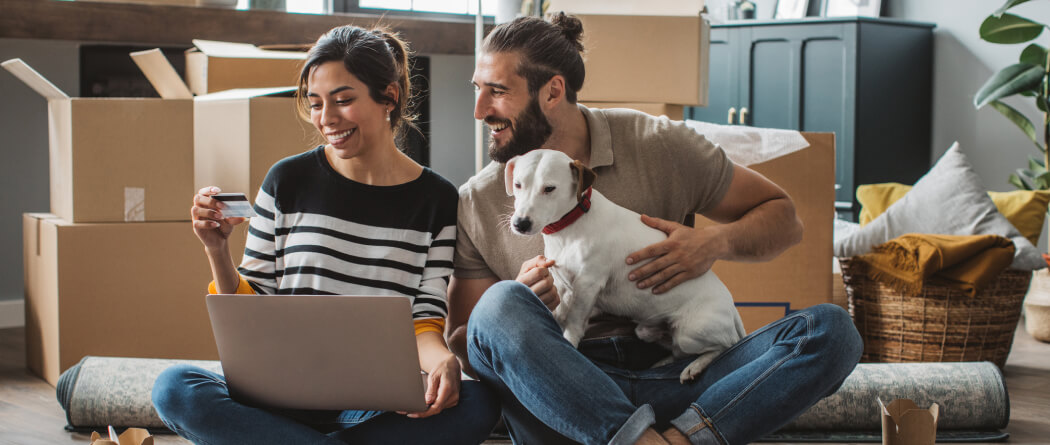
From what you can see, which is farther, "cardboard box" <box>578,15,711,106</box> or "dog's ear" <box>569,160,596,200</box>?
"cardboard box" <box>578,15,711,106</box>

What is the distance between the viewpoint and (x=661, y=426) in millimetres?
1398

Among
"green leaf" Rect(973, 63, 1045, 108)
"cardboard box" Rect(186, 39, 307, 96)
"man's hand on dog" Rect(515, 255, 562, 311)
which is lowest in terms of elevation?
"man's hand on dog" Rect(515, 255, 562, 311)

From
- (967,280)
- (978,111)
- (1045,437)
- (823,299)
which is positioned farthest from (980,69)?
(1045,437)

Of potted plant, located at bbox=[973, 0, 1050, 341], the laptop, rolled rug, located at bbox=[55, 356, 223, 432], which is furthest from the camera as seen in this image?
potted plant, located at bbox=[973, 0, 1050, 341]

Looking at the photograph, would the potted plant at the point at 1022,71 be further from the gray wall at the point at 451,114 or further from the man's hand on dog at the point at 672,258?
the man's hand on dog at the point at 672,258

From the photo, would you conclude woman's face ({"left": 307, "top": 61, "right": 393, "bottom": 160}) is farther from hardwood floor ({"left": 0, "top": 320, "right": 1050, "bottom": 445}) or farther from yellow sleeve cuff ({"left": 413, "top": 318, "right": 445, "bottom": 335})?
hardwood floor ({"left": 0, "top": 320, "right": 1050, "bottom": 445})

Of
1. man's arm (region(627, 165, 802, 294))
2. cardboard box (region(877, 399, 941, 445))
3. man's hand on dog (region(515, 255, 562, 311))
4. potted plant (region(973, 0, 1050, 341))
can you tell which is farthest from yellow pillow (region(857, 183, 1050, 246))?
man's hand on dog (region(515, 255, 562, 311))

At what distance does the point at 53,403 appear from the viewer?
2.32 m

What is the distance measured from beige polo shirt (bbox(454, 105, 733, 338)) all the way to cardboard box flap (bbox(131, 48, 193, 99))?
4.05 ft

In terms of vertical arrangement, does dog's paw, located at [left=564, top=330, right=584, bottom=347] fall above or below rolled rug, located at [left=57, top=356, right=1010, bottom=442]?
above

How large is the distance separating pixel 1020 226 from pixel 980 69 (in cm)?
166

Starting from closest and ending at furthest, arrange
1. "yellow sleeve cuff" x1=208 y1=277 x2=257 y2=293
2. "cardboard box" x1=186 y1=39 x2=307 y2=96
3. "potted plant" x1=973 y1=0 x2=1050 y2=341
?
"yellow sleeve cuff" x1=208 y1=277 x2=257 y2=293
"cardboard box" x1=186 y1=39 x2=307 y2=96
"potted plant" x1=973 y1=0 x2=1050 y2=341

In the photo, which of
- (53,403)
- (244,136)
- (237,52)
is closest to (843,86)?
(237,52)

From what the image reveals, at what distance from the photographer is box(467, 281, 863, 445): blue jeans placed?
1.24 metres
